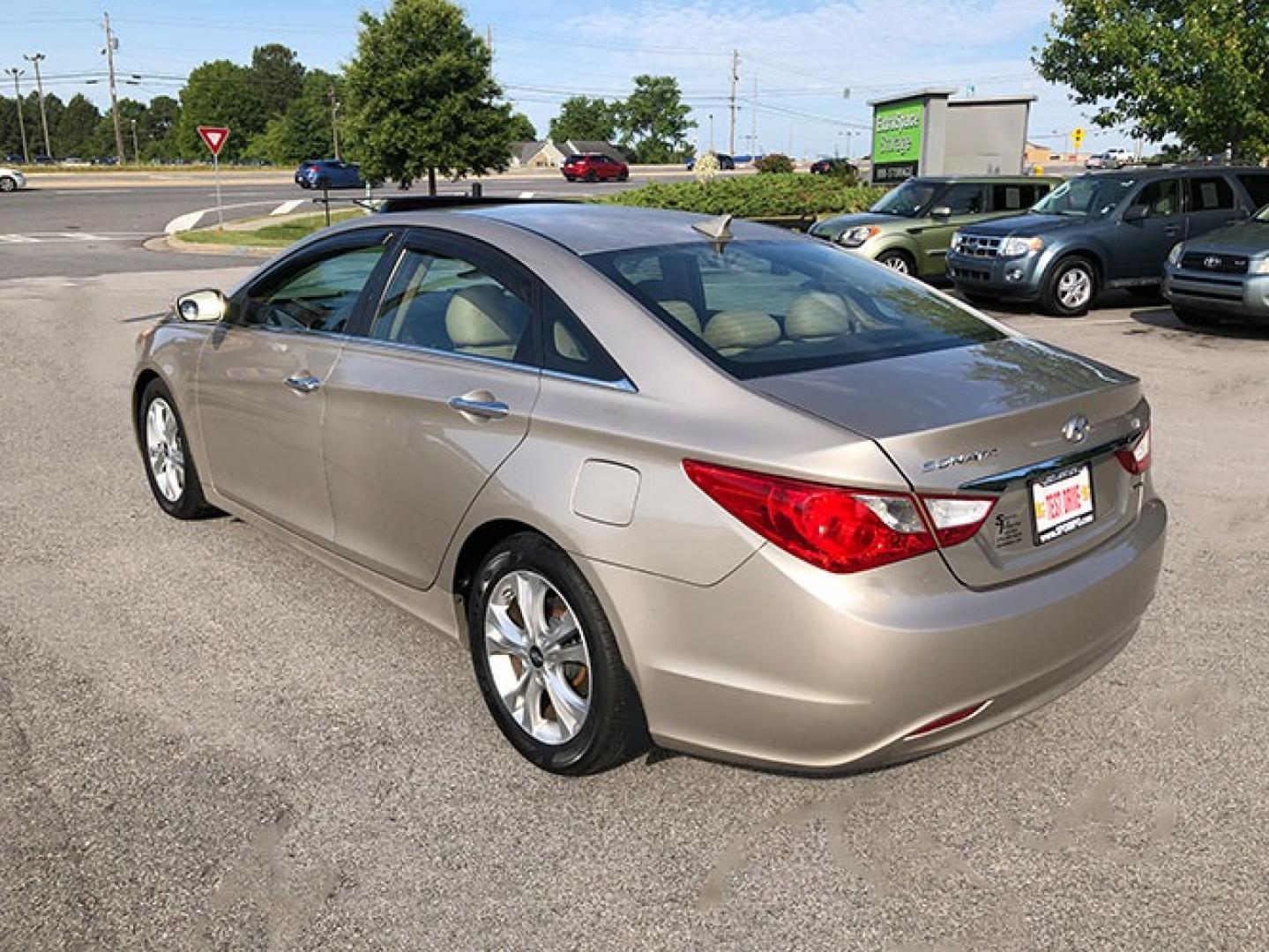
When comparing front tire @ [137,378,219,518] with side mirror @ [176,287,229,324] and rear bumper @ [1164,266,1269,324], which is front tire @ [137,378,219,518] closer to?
side mirror @ [176,287,229,324]

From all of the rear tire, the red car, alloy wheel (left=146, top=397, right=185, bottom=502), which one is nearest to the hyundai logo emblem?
alloy wheel (left=146, top=397, right=185, bottom=502)

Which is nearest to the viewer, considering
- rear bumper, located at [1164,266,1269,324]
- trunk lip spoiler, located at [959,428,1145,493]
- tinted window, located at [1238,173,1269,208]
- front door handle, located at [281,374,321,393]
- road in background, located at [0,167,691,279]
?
trunk lip spoiler, located at [959,428,1145,493]

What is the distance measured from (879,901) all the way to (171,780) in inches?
77.2

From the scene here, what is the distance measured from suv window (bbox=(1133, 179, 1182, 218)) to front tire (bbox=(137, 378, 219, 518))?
38.2 ft

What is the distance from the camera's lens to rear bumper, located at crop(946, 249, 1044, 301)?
40.5 feet

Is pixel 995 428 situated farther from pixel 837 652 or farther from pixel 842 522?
pixel 837 652

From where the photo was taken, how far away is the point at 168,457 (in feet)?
17.0

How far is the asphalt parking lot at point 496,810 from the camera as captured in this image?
2.49 m

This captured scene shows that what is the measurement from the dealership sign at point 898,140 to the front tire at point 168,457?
2028 cm

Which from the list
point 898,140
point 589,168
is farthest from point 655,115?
point 898,140

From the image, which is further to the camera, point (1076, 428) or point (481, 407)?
point (481, 407)

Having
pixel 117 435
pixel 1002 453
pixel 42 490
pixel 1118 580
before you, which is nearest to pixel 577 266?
pixel 1002 453

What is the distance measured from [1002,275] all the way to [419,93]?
14.8 metres

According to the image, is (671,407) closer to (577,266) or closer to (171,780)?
(577,266)
